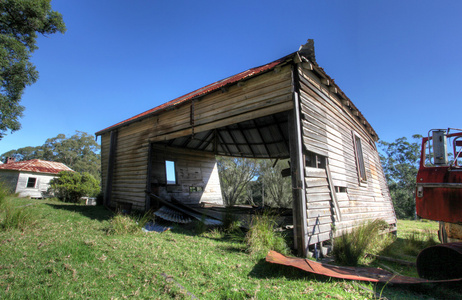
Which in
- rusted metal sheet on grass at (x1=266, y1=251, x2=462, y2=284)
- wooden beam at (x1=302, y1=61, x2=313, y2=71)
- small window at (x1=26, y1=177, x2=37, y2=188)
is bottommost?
rusted metal sheet on grass at (x1=266, y1=251, x2=462, y2=284)

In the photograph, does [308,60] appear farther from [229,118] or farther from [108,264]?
[108,264]

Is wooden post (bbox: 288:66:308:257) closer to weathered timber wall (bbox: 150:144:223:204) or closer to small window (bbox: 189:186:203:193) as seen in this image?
weathered timber wall (bbox: 150:144:223:204)

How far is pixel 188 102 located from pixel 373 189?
8.71m

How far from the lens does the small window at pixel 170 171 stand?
11555 millimetres

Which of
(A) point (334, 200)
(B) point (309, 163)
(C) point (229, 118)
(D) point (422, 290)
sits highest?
(C) point (229, 118)

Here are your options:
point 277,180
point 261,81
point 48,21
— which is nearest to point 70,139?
point 48,21

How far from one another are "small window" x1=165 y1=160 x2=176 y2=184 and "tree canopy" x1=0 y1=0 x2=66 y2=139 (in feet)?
37.1

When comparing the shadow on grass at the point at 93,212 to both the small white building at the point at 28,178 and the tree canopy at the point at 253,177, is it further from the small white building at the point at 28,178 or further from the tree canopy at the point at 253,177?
the small white building at the point at 28,178

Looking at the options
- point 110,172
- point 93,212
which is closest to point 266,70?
point 93,212

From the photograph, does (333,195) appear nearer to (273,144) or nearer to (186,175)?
(273,144)

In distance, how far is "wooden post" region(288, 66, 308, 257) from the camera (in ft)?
15.7

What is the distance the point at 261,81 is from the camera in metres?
6.14

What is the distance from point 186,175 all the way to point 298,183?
328 inches

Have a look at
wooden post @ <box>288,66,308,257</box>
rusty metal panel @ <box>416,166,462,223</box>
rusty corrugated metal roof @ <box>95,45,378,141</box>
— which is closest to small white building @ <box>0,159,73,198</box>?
rusty corrugated metal roof @ <box>95,45,378,141</box>
